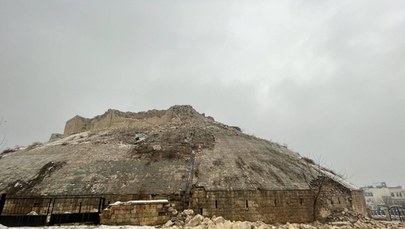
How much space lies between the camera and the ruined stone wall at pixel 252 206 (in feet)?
47.1

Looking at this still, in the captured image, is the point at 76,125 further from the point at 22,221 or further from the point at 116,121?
the point at 22,221

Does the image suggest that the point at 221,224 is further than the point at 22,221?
Yes

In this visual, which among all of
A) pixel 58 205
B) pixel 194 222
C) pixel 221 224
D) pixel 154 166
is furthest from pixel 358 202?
pixel 58 205

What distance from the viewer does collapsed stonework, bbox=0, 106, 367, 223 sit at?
48.8ft

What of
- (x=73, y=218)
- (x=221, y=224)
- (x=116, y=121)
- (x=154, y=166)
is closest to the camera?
(x=221, y=224)

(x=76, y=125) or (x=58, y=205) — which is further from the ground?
(x=76, y=125)

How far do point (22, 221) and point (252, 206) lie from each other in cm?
1118

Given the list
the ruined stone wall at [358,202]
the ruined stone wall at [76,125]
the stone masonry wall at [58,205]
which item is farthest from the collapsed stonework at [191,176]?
the ruined stone wall at [76,125]

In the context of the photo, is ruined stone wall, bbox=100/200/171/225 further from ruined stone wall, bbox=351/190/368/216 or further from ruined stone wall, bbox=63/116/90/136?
ruined stone wall, bbox=63/116/90/136

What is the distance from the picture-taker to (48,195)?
15.5 metres

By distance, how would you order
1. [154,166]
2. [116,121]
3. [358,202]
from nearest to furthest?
[154,166], [358,202], [116,121]

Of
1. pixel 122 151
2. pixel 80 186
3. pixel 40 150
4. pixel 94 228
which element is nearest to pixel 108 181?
pixel 80 186

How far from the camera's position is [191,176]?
53.9ft

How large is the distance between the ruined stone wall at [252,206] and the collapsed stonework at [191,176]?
52 mm
